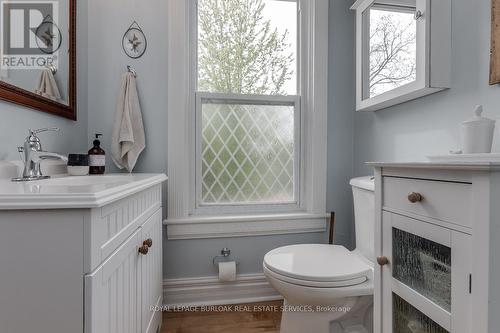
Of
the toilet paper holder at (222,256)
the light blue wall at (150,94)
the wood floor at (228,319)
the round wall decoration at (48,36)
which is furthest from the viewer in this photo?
the toilet paper holder at (222,256)

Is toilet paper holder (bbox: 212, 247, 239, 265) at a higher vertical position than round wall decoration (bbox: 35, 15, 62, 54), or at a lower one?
lower

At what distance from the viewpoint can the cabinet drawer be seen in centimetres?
66

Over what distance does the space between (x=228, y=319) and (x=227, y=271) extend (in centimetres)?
26

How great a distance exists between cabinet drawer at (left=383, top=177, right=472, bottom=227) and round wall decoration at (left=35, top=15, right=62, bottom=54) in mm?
1537

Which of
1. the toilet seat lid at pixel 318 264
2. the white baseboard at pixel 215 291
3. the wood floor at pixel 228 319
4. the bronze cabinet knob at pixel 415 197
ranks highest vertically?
the bronze cabinet knob at pixel 415 197

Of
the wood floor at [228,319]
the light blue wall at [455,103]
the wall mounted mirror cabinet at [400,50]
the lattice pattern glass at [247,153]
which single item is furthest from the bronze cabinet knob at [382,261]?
the lattice pattern glass at [247,153]

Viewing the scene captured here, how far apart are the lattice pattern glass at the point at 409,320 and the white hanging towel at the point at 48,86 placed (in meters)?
1.61

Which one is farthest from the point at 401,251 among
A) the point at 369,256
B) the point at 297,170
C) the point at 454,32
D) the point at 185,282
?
the point at 185,282

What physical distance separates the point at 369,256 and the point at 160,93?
1.48m

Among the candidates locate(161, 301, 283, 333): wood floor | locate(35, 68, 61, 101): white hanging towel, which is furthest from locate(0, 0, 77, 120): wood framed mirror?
locate(161, 301, 283, 333): wood floor

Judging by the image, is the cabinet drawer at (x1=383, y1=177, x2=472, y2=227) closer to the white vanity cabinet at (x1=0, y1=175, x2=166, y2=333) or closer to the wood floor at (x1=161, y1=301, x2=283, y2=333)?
the white vanity cabinet at (x1=0, y1=175, x2=166, y2=333)

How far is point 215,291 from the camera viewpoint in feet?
5.65

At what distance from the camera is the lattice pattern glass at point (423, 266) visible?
2.39 feet

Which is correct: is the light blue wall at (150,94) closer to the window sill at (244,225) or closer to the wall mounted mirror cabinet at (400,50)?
the window sill at (244,225)
